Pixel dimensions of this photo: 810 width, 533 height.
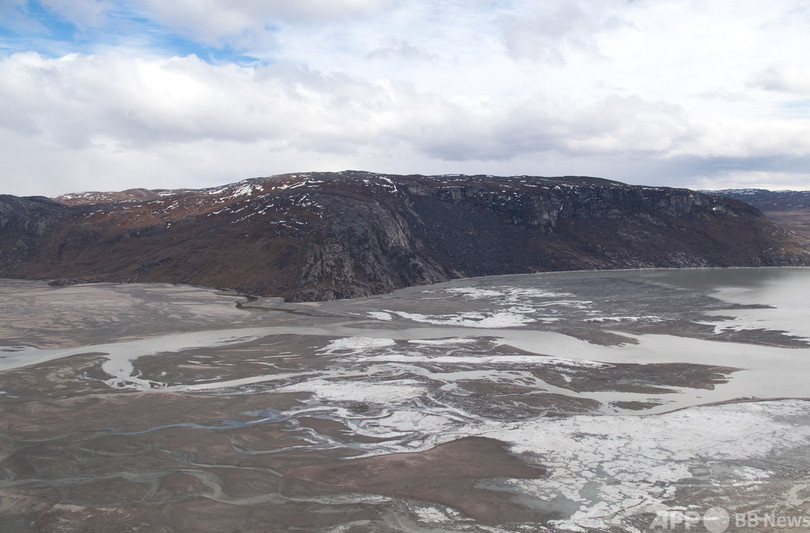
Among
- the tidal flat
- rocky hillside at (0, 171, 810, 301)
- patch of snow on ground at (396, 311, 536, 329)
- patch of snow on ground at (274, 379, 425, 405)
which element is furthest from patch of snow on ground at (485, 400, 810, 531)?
rocky hillside at (0, 171, 810, 301)

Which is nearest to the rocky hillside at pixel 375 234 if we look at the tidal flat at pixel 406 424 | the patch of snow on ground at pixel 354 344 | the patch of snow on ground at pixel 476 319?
the patch of snow on ground at pixel 476 319


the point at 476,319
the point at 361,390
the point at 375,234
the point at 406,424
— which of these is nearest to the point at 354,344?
the point at 361,390

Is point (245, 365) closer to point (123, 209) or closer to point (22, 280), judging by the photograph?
point (22, 280)

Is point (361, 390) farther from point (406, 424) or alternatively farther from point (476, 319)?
point (476, 319)

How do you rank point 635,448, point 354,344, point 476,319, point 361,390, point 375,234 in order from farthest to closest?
point 375,234 < point 476,319 < point 354,344 < point 361,390 < point 635,448

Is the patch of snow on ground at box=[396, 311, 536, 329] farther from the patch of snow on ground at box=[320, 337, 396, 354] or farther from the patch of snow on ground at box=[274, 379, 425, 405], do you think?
the patch of snow on ground at box=[274, 379, 425, 405]

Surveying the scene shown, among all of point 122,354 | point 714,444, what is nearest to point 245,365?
point 122,354
